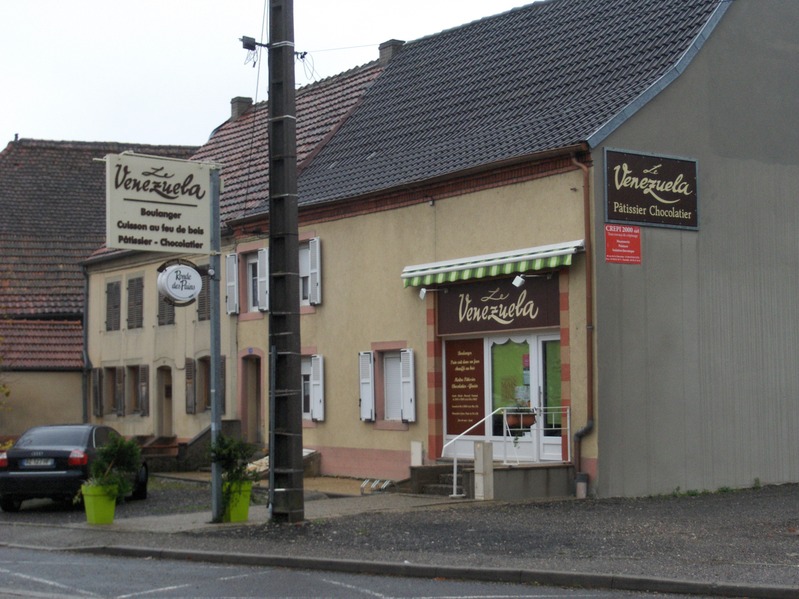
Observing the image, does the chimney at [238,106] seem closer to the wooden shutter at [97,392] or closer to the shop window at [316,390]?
the wooden shutter at [97,392]

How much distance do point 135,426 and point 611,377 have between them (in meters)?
17.3

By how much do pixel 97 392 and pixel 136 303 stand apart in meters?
3.47

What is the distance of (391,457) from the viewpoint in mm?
25172

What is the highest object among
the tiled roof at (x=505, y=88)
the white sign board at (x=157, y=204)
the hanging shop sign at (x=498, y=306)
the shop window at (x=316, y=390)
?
the tiled roof at (x=505, y=88)

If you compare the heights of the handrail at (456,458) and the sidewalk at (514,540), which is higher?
the handrail at (456,458)

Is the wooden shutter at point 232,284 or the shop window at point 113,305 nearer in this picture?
the wooden shutter at point 232,284

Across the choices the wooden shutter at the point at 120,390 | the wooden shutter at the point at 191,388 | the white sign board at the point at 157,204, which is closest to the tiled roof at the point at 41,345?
the wooden shutter at the point at 120,390

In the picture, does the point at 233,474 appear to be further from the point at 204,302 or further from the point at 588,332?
the point at 204,302

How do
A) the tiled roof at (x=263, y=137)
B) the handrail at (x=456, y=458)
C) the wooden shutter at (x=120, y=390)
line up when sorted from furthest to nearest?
the wooden shutter at (x=120, y=390)
the tiled roof at (x=263, y=137)
the handrail at (x=456, y=458)

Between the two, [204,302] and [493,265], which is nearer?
[493,265]

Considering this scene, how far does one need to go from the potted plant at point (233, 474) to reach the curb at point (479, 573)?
2.26 metres

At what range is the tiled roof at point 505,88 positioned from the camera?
2236cm

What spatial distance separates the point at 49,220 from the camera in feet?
140

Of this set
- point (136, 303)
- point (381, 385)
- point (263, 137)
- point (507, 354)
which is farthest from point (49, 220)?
point (507, 354)
